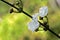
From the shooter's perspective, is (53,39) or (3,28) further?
(3,28)

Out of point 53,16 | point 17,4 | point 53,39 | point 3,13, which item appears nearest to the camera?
point 17,4

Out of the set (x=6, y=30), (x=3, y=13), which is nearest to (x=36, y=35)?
(x=6, y=30)

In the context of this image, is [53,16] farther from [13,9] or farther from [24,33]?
[13,9]

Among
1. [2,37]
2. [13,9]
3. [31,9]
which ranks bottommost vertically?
[2,37]

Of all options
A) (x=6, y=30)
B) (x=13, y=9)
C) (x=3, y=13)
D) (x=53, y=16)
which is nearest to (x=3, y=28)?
(x=6, y=30)

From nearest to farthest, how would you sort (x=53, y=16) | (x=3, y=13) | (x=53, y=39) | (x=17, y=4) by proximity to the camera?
(x=17, y=4), (x=53, y=39), (x=53, y=16), (x=3, y=13)

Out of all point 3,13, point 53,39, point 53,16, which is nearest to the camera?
point 53,39

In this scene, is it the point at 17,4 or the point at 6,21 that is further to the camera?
the point at 6,21

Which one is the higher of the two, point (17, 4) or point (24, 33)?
point (17, 4)

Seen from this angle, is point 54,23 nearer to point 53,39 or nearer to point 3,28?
point 53,39
